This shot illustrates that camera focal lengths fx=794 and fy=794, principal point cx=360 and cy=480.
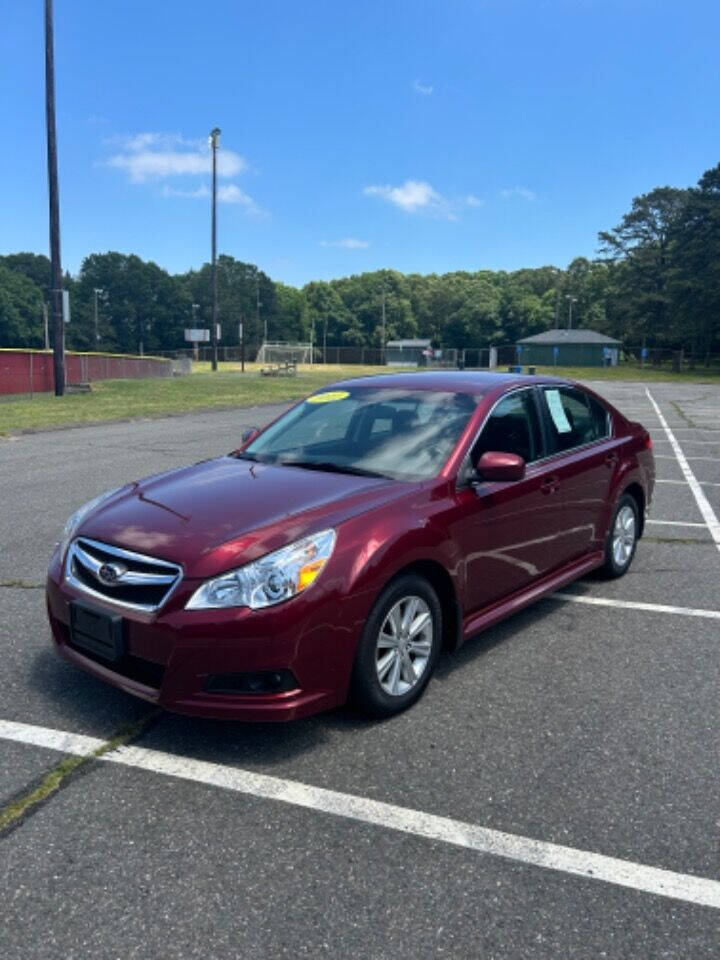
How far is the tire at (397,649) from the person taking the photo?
337cm

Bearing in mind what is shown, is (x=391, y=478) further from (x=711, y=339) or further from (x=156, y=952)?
(x=711, y=339)

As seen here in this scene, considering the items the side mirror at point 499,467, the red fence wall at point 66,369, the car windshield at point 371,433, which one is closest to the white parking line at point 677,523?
the car windshield at point 371,433

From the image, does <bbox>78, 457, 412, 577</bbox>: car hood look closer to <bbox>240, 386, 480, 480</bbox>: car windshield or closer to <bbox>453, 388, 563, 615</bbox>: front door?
<bbox>240, 386, 480, 480</bbox>: car windshield

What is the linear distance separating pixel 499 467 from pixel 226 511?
139 cm

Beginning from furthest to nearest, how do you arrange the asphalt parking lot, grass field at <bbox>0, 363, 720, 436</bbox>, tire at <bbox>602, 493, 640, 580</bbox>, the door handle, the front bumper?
grass field at <bbox>0, 363, 720, 436</bbox> → tire at <bbox>602, 493, 640, 580</bbox> → the door handle → the front bumper → the asphalt parking lot

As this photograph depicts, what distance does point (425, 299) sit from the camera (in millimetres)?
144000

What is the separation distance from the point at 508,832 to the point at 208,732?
4.48 ft

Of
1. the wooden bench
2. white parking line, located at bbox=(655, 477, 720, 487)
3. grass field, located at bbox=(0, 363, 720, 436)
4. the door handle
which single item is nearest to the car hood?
the door handle

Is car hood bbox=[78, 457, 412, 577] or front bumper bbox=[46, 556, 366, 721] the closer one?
front bumper bbox=[46, 556, 366, 721]

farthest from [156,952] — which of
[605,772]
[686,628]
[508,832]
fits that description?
[686,628]

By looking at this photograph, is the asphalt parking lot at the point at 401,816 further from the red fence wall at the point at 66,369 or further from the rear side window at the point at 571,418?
the red fence wall at the point at 66,369

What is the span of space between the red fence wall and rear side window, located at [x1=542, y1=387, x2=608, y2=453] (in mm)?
23281

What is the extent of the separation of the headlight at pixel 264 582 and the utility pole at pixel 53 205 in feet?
70.1

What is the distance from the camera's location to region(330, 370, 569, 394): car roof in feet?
15.6
